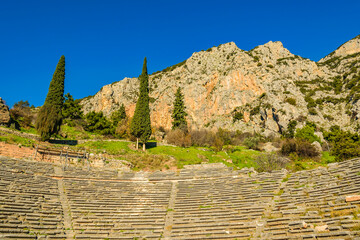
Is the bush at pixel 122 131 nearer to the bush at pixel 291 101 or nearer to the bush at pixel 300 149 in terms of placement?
the bush at pixel 300 149

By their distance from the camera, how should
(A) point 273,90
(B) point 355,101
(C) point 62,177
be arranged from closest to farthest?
(C) point 62,177 < (B) point 355,101 < (A) point 273,90

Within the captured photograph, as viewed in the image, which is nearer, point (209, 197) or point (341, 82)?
point (209, 197)

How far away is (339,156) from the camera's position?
31.0 metres

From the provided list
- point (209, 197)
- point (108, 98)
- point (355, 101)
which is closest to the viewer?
point (209, 197)

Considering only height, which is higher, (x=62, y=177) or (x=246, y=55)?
(x=246, y=55)

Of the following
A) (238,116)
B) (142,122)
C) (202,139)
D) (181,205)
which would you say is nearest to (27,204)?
(181,205)

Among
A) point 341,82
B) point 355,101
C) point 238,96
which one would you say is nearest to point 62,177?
point 238,96

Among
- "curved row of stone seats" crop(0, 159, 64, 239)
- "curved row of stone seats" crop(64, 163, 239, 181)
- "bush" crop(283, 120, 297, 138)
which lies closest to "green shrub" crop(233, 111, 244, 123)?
"bush" crop(283, 120, 297, 138)

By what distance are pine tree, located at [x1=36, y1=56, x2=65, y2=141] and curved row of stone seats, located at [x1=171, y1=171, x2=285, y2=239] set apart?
1788 cm

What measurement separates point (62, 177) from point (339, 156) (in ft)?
101

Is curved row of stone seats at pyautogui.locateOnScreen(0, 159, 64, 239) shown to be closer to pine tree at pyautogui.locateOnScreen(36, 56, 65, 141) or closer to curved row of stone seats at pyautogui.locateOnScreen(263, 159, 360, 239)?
pine tree at pyautogui.locateOnScreen(36, 56, 65, 141)

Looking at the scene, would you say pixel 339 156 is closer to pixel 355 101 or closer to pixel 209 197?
pixel 209 197

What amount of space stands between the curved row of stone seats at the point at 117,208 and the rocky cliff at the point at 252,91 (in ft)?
164

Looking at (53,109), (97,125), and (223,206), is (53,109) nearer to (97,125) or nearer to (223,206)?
(97,125)
